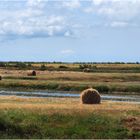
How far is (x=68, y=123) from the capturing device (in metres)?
28.8

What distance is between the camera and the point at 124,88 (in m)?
61.3

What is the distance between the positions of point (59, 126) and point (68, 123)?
2.00 ft

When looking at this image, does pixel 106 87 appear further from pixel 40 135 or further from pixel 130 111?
pixel 40 135

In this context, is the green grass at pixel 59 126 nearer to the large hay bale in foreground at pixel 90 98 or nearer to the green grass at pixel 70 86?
the large hay bale in foreground at pixel 90 98

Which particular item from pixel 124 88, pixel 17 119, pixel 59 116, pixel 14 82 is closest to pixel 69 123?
pixel 59 116

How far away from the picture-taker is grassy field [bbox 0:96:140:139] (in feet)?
90.8

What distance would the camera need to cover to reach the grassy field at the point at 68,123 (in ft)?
90.8

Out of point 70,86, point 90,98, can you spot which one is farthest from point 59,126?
point 70,86

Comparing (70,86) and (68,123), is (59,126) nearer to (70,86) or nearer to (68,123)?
(68,123)

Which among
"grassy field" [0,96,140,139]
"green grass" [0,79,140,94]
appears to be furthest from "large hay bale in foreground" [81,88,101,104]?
"green grass" [0,79,140,94]

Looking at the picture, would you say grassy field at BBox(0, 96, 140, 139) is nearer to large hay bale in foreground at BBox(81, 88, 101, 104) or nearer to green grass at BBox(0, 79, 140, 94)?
large hay bale in foreground at BBox(81, 88, 101, 104)

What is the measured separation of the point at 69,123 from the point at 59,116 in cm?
102

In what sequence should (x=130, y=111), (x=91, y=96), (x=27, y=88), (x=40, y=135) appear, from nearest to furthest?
(x=40, y=135) < (x=130, y=111) < (x=91, y=96) < (x=27, y=88)

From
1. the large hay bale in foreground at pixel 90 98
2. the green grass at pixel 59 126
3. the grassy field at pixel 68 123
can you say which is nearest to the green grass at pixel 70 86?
the large hay bale in foreground at pixel 90 98
